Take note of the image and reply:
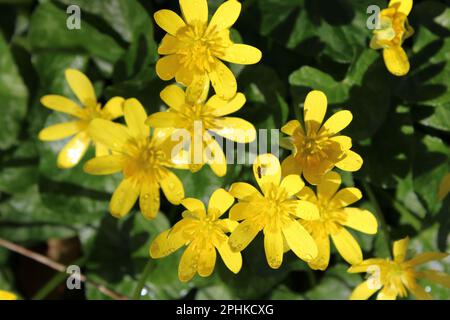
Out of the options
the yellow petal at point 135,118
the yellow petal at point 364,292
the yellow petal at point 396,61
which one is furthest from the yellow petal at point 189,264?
the yellow petal at point 396,61

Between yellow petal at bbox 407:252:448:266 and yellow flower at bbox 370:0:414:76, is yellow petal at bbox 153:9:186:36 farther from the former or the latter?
yellow petal at bbox 407:252:448:266

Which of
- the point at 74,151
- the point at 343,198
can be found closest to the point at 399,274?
the point at 343,198

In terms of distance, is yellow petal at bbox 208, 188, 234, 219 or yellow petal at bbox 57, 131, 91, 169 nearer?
yellow petal at bbox 208, 188, 234, 219

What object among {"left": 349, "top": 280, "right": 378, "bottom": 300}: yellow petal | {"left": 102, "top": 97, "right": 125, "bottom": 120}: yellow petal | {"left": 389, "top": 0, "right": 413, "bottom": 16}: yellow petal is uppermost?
{"left": 389, "top": 0, "right": 413, "bottom": 16}: yellow petal

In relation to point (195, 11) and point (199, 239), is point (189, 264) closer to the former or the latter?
point (199, 239)

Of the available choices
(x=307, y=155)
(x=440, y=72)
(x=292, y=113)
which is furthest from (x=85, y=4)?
(x=440, y=72)

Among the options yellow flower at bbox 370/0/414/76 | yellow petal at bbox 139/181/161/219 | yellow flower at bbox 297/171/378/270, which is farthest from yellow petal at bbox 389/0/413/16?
yellow petal at bbox 139/181/161/219

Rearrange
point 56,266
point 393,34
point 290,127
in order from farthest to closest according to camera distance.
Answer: point 56,266
point 393,34
point 290,127
